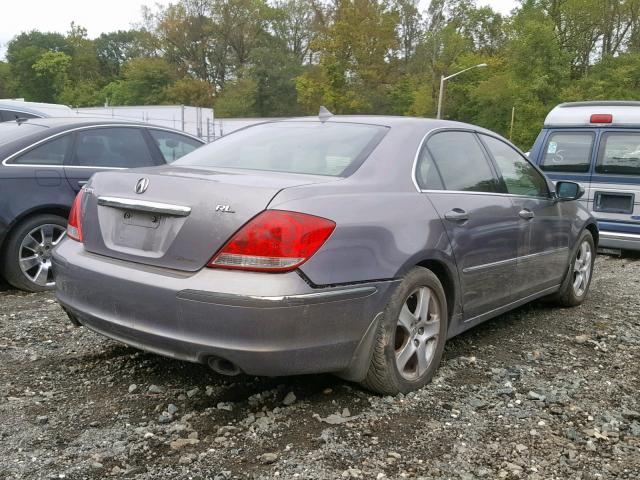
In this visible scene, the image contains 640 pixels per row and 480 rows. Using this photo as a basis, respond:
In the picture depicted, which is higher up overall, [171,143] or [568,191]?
[171,143]

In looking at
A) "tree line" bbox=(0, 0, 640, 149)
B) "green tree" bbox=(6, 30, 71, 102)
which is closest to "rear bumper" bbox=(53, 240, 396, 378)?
"tree line" bbox=(0, 0, 640, 149)

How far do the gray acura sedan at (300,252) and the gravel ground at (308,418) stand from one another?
0.28 m

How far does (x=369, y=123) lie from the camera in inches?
152

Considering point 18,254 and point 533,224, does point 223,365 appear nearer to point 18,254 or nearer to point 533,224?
point 533,224

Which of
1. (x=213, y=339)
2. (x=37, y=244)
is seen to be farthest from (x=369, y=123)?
(x=37, y=244)

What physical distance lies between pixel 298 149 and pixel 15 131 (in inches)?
134

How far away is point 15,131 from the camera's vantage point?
5.80m

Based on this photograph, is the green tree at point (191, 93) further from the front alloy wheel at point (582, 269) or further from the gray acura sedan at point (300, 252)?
the gray acura sedan at point (300, 252)

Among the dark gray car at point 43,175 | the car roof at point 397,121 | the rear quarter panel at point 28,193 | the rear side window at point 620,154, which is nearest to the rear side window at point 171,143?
the dark gray car at point 43,175

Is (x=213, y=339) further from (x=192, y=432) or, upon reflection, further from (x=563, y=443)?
(x=563, y=443)

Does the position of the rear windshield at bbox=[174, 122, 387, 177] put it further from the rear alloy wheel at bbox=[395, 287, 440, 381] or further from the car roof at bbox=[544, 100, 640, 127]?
the car roof at bbox=[544, 100, 640, 127]

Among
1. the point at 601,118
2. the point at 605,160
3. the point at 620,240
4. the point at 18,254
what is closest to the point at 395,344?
the point at 18,254

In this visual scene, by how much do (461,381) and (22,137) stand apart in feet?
13.9

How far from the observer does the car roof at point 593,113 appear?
8594mm
